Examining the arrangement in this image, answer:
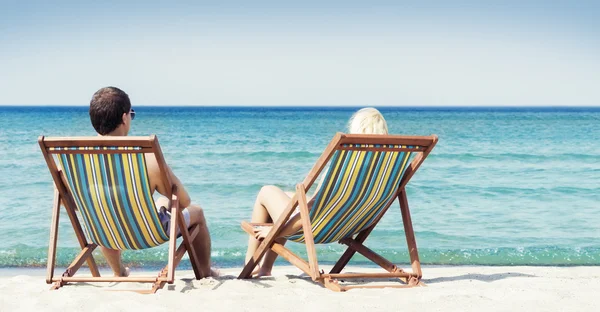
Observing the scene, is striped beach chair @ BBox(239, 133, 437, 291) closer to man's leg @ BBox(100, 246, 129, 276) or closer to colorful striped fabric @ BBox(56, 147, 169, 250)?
colorful striped fabric @ BBox(56, 147, 169, 250)

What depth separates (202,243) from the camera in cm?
426

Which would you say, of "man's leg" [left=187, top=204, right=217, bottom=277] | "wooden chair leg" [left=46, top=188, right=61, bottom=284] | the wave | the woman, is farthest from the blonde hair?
the wave

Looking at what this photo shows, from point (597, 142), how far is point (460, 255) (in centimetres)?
1556

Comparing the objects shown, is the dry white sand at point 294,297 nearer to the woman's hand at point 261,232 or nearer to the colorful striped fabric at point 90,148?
the woman's hand at point 261,232

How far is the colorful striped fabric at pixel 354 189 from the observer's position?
3.46m

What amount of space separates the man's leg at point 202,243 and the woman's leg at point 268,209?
0.27 metres

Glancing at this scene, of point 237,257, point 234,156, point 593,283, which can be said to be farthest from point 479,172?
point 593,283

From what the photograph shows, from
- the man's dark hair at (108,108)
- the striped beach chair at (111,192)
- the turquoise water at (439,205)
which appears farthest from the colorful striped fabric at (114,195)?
the turquoise water at (439,205)

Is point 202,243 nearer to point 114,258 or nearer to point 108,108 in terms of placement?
point 114,258

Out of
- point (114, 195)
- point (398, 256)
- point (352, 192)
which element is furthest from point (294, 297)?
point (398, 256)

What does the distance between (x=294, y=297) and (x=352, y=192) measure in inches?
24.4

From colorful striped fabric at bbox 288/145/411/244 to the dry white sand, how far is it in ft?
1.25

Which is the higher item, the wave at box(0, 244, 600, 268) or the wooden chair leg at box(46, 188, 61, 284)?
the wooden chair leg at box(46, 188, 61, 284)

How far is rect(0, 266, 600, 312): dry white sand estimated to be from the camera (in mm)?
3295
